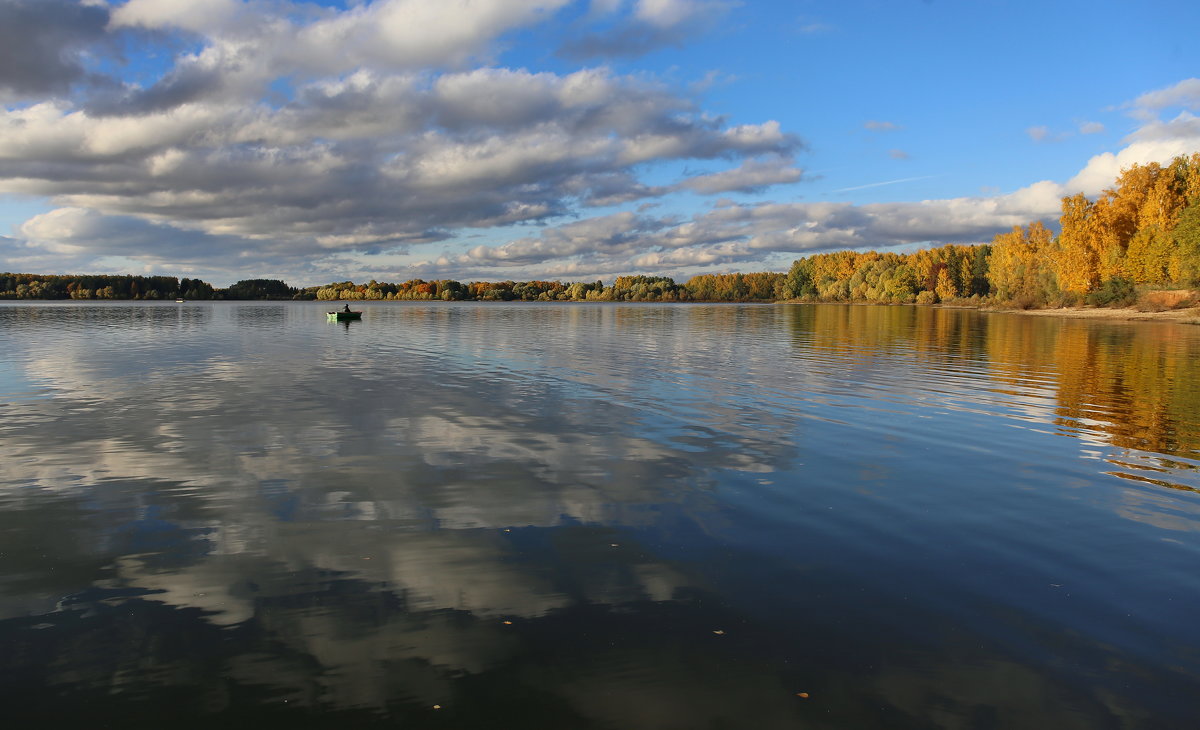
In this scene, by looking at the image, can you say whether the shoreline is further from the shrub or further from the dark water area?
the dark water area

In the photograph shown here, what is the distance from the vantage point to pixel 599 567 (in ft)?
37.2

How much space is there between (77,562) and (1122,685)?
604 inches

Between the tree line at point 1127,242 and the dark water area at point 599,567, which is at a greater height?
the tree line at point 1127,242

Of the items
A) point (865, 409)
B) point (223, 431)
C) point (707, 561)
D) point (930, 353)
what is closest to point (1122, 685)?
point (707, 561)

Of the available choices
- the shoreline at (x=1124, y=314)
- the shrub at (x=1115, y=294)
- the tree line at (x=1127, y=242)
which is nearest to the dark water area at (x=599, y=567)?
the shoreline at (x=1124, y=314)

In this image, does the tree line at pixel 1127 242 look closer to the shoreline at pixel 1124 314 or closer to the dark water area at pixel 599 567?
the shoreline at pixel 1124 314

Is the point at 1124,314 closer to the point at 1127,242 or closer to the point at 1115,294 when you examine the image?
the point at 1115,294

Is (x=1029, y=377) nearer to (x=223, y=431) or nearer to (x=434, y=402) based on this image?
(x=434, y=402)

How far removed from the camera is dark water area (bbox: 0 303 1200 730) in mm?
7785

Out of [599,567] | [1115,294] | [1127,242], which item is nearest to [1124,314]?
[1115,294]

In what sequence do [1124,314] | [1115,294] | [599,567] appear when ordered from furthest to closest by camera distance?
[1115,294] → [1124,314] → [599,567]

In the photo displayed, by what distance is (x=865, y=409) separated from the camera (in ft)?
89.0

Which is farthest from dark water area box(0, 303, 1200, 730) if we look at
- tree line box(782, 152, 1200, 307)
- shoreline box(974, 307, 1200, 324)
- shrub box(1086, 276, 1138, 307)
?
shrub box(1086, 276, 1138, 307)

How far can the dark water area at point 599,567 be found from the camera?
7785 mm
